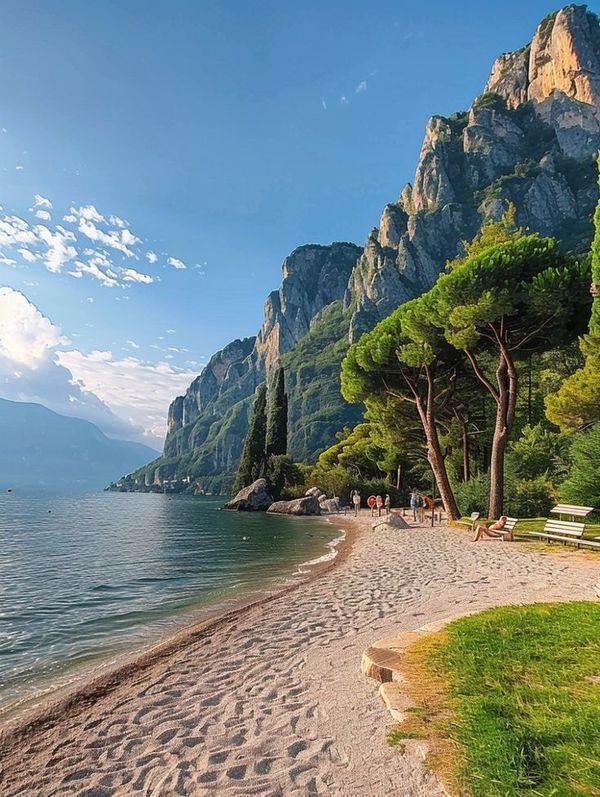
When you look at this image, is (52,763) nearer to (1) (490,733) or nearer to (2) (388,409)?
(1) (490,733)

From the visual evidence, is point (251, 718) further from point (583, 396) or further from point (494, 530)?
point (583, 396)

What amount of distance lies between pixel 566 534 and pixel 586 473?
5096 mm

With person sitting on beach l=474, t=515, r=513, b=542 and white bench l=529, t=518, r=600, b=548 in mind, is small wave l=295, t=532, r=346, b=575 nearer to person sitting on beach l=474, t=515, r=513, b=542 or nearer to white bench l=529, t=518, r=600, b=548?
person sitting on beach l=474, t=515, r=513, b=542

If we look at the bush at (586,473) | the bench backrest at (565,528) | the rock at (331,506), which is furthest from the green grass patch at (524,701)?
the rock at (331,506)

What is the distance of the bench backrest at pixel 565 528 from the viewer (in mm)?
14768

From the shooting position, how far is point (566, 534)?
1579 cm

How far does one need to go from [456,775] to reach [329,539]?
21947 millimetres

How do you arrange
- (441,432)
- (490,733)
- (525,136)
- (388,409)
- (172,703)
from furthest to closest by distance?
(525,136) → (441,432) → (388,409) → (172,703) → (490,733)

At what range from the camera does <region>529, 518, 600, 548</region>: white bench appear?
14.5 meters

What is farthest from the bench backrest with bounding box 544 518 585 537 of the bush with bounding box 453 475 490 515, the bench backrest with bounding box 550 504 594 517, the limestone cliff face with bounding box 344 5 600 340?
the limestone cliff face with bounding box 344 5 600 340

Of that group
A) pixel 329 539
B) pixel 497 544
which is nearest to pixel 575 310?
pixel 497 544

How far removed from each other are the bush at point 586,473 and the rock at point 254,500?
4034 centimetres

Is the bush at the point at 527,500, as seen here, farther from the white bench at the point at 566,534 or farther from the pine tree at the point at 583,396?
the white bench at the point at 566,534

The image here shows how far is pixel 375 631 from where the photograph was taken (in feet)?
23.1
